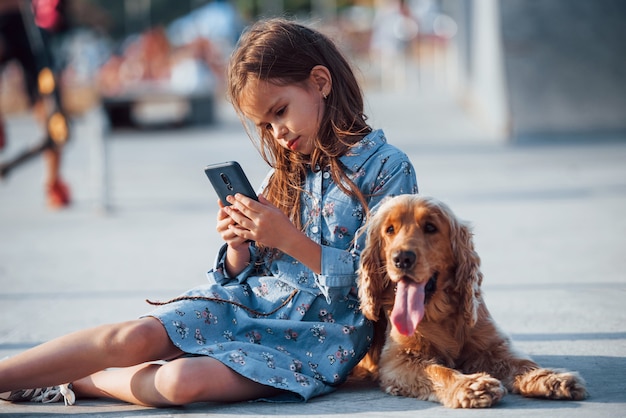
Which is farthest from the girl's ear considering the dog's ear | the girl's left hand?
the dog's ear

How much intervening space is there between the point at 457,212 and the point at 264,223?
481cm

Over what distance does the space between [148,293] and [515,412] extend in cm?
317

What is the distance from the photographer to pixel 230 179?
3932 millimetres

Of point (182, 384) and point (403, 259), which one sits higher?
point (403, 259)

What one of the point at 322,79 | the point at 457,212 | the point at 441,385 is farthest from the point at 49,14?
the point at 441,385

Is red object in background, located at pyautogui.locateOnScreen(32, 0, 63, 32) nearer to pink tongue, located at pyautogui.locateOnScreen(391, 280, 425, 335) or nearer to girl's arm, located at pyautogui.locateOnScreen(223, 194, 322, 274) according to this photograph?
girl's arm, located at pyautogui.locateOnScreen(223, 194, 322, 274)

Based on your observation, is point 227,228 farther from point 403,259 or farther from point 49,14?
point 49,14

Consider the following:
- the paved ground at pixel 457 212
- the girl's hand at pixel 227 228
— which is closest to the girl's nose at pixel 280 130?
the girl's hand at pixel 227 228

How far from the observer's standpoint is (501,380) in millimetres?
3820

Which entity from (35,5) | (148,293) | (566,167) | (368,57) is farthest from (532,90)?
(368,57)

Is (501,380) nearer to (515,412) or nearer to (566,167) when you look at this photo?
(515,412)

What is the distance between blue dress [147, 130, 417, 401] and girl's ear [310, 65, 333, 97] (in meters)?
0.27

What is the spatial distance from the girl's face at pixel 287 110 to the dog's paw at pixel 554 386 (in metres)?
1.28

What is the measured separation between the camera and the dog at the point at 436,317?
11.9 ft
